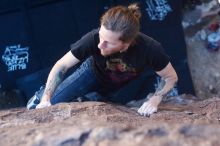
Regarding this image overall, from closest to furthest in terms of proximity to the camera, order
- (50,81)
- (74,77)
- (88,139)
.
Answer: (88,139) < (50,81) < (74,77)

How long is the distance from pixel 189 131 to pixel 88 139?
10.8 inches

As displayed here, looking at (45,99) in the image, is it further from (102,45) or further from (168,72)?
(168,72)

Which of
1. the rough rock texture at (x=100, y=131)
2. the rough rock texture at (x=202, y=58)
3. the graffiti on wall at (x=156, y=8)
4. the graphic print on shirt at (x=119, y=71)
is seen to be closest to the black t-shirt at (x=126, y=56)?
the graphic print on shirt at (x=119, y=71)

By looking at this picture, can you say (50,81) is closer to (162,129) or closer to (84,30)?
(162,129)

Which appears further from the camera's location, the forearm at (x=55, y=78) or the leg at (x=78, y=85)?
the leg at (x=78, y=85)

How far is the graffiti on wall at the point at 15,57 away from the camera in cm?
390

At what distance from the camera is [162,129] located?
4.53ft

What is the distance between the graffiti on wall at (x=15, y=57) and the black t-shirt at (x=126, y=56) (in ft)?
5.20

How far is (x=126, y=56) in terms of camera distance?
231 centimetres

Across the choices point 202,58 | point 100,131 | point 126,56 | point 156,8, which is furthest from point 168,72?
point 202,58

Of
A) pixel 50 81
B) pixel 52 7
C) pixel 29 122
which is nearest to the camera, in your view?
pixel 29 122

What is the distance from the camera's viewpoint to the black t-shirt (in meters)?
2.28

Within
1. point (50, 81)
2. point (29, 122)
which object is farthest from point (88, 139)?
point (50, 81)

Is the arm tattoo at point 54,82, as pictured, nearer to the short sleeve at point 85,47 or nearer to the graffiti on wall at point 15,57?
the short sleeve at point 85,47
